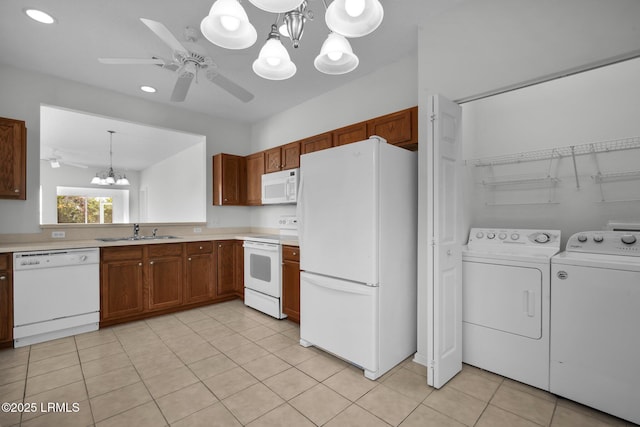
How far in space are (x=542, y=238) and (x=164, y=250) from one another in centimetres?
383

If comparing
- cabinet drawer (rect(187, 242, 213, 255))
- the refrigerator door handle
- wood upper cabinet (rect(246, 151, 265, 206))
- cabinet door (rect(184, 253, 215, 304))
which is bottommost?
cabinet door (rect(184, 253, 215, 304))

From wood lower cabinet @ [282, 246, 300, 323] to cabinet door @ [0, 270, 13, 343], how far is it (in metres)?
2.49

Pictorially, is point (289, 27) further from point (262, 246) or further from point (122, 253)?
point (122, 253)

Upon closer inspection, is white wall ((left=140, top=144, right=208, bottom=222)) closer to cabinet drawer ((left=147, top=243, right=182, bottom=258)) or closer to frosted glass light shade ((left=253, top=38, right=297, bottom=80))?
cabinet drawer ((left=147, top=243, right=182, bottom=258))

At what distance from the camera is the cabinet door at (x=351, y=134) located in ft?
9.87

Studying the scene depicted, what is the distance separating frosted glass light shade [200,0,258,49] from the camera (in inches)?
57.2

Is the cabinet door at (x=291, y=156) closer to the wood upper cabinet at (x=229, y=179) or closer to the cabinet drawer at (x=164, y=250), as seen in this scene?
the wood upper cabinet at (x=229, y=179)

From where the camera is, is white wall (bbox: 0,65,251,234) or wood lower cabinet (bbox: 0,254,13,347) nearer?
wood lower cabinet (bbox: 0,254,13,347)

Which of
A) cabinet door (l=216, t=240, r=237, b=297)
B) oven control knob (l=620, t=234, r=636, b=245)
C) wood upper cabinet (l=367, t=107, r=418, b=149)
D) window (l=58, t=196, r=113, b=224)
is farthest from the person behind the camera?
window (l=58, t=196, r=113, b=224)

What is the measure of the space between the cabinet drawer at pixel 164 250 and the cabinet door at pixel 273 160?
1558 mm

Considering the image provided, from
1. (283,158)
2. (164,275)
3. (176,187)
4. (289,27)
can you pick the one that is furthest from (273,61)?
(176,187)

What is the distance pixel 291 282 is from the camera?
10.7 ft

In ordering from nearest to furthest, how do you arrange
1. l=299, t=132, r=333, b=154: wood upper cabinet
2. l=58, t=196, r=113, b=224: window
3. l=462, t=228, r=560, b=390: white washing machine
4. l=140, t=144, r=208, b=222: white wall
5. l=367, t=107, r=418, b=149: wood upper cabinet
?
1. l=462, t=228, r=560, b=390: white washing machine
2. l=367, t=107, r=418, b=149: wood upper cabinet
3. l=299, t=132, r=333, b=154: wood upper cabinet
4. l=140, t=144, r=208, b=222: white wall
5. l=58, t=196, r=113, b=224: window

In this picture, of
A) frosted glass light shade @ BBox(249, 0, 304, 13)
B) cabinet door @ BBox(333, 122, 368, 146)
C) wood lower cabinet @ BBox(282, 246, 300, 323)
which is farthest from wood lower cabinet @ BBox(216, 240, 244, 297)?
frosted glass light shade @ BBox(249, 0, 304, 13)
